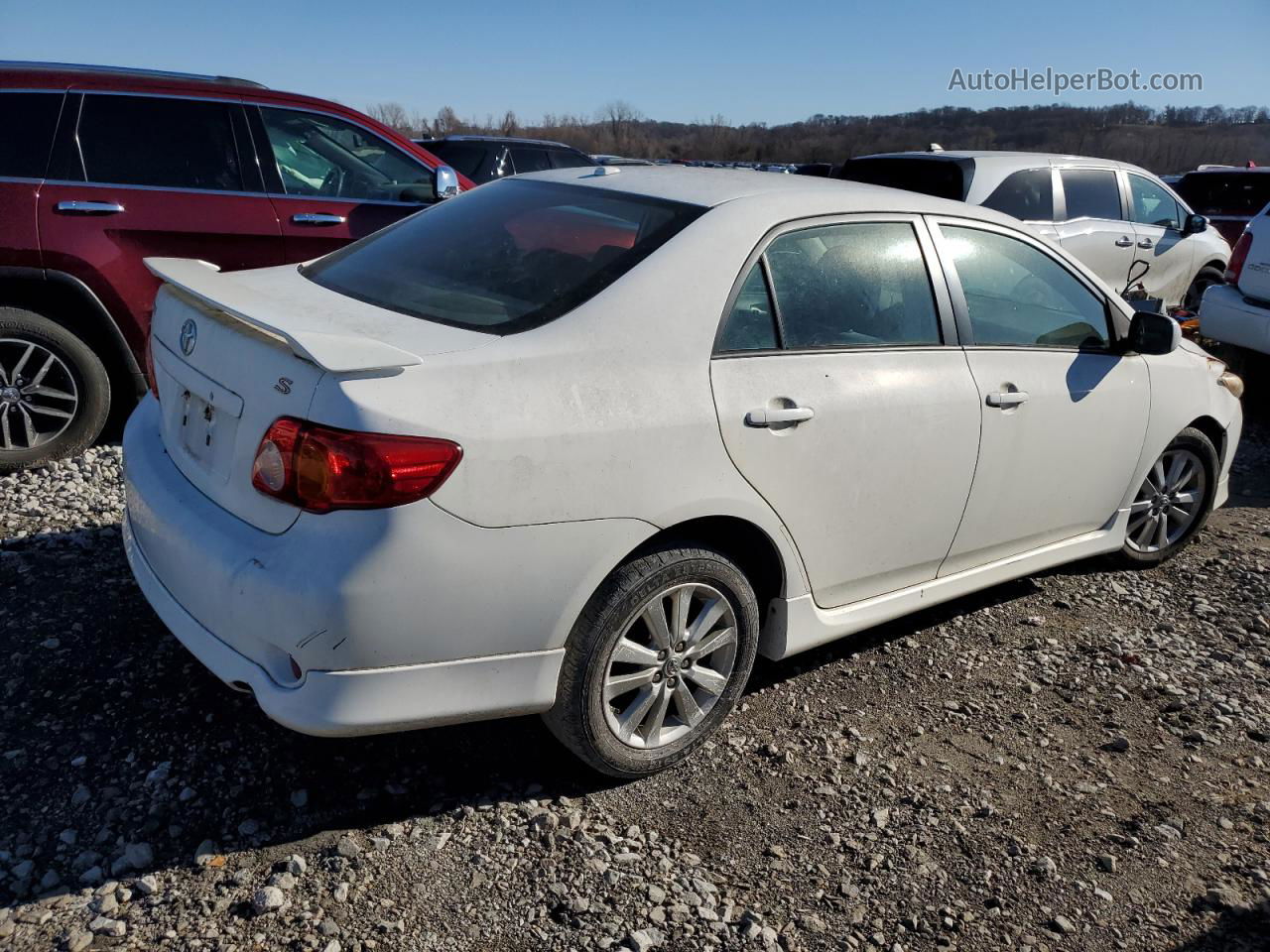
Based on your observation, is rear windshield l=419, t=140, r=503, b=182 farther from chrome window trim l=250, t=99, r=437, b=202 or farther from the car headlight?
the car headlight

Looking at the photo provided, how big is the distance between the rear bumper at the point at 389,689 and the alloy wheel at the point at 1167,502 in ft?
10.3

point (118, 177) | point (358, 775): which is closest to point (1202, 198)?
point (118, 177)

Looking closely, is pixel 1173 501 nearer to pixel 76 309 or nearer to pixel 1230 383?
pixel 1230 383

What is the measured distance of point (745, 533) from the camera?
3156mm

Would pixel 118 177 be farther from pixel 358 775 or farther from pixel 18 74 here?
pixel 358 775

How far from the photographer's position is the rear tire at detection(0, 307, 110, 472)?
16.5 ft

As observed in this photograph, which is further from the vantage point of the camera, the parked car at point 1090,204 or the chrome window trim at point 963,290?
the parked car at point 1090,204

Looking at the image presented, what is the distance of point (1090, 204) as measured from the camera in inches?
385

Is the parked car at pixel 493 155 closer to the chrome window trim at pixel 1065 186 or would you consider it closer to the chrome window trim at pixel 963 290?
the chrome window trim at pixel 1065 186

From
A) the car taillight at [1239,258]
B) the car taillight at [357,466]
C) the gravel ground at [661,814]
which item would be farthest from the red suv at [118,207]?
the car taillight at [1239,258]

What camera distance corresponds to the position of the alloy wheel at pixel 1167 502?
4785 mm

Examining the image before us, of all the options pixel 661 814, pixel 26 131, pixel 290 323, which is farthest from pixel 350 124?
pixel 661 814

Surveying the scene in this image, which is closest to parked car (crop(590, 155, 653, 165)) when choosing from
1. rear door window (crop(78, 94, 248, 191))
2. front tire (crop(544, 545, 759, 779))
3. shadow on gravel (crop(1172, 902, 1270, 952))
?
rear door window (crop(78, 94, 248, 191))

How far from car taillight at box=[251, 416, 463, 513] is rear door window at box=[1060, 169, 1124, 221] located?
8523 mm
